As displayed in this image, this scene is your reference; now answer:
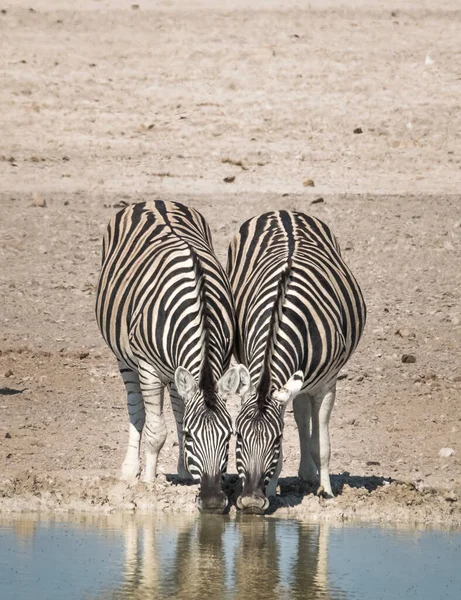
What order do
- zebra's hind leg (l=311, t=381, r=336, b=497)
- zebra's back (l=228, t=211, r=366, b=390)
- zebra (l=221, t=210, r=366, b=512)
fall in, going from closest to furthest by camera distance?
zebra (l=221, t=210, r=366, b=512), zebra's back (l=228, t=211, r=366, b=390), zebra's hind leg (l=311, t=381, r=336, b=497)

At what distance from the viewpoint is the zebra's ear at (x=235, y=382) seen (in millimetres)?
9141

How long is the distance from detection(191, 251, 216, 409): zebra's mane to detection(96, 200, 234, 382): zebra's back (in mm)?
12

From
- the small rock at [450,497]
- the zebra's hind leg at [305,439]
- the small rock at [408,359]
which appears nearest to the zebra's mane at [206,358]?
the zebra's hind leg at [305,439]

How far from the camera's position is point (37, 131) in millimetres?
23641

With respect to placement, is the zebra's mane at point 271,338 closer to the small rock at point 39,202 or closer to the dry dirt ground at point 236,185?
the dry dirt ground at point 236,185

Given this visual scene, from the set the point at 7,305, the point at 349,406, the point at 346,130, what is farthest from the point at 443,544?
the point at 346,130

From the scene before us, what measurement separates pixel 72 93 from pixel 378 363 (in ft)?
38.7

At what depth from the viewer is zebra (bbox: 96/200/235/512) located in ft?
30.1

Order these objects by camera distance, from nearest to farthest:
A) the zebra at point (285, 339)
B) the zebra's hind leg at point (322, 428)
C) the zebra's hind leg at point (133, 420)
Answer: the zebra at point (285, 339) < the zebra's hind leg at point (322, 428) < the zebra's hind leg at point (133, 420)

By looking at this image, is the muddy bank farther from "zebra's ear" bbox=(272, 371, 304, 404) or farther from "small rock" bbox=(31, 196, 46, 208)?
"small rock" bbox=(31, 196, 46, 208)

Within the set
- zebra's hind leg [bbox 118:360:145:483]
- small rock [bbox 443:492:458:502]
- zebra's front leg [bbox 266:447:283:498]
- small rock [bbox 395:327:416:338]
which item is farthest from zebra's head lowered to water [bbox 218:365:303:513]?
small rock [bbox 395:327:416:338]

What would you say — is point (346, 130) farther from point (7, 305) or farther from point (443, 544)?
point (443, 544)

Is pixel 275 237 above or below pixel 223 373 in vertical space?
above

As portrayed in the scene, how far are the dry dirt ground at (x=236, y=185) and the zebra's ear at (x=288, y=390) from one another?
3.10 feet
